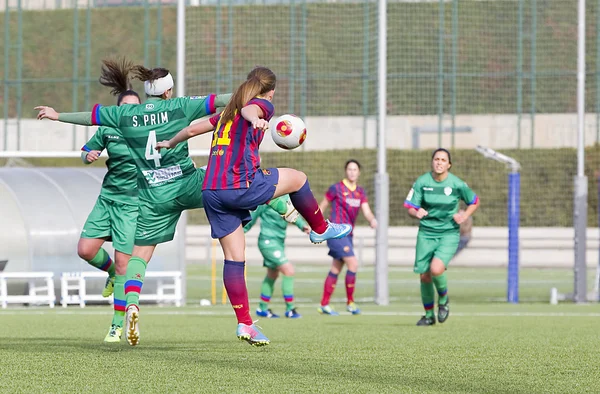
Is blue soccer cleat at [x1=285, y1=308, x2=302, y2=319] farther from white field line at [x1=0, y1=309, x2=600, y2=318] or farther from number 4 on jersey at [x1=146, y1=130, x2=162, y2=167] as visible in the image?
number 4 on jersey at [x1=146, y1=130, x2=162, y2=167]

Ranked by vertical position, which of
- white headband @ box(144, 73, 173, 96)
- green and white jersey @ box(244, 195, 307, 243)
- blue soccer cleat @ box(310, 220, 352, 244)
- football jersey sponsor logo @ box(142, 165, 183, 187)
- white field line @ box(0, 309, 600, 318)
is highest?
white headband @ box(144, 73, 173, 96)

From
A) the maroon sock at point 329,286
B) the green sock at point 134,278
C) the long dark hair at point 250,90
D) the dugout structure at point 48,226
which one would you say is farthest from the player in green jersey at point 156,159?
the dugout structure at point 48,226

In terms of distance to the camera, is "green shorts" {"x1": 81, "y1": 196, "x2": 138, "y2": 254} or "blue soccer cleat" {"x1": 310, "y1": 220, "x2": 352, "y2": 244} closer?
"blue soccer cleat" {"x1": 310, "y1": 220, "x2": 352, "y2": 244}

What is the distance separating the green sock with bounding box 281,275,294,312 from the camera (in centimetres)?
1378

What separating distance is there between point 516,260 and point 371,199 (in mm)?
12838

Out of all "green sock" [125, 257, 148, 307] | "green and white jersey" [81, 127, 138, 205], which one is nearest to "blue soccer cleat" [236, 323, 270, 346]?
"green sock" [125, 257, 148, 307]

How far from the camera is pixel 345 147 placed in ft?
103

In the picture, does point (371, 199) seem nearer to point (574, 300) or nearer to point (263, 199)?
point (574, 300)

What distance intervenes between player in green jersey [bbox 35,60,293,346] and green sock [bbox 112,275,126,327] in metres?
0.56

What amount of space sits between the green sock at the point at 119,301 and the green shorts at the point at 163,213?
2.28ft

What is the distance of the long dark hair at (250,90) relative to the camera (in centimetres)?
746

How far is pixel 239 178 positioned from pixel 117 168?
7.46 feet

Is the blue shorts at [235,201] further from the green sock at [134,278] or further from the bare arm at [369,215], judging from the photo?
the bare arm at [369,215]

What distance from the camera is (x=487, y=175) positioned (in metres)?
30.5
